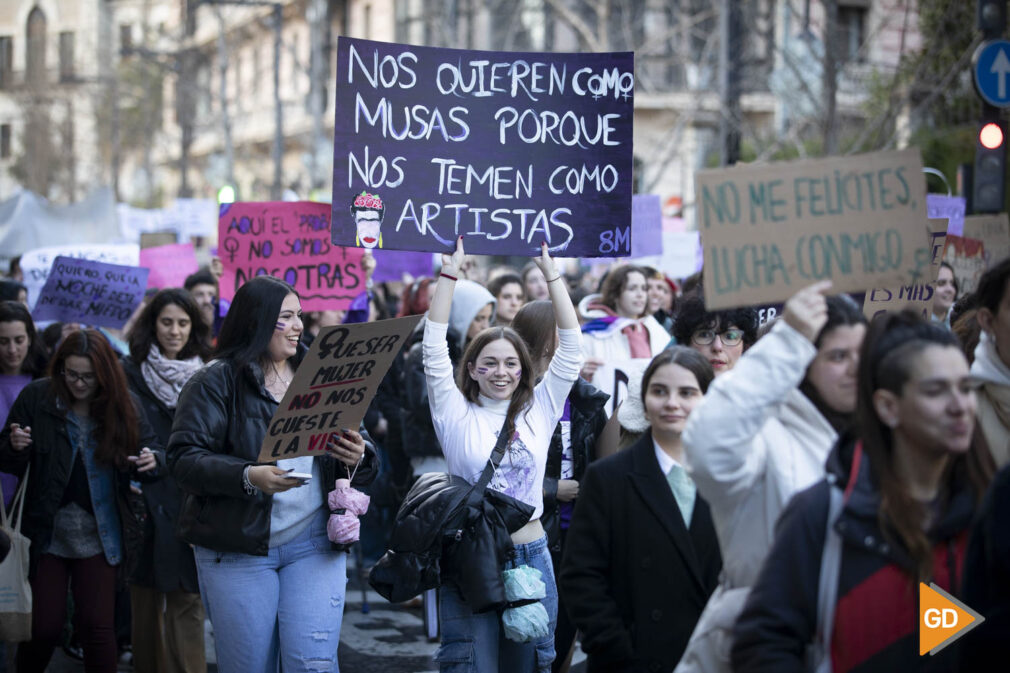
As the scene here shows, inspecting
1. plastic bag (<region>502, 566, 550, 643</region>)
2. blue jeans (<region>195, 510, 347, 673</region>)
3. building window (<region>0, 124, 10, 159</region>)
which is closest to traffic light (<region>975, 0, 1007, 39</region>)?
plastic bag (<region>502, 566, 550, 643</region>)

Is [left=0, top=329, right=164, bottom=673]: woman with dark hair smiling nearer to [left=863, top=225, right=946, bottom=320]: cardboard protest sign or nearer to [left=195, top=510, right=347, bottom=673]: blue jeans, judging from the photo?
[left=195, top=510, right=347, bottom=673]: blue jeans

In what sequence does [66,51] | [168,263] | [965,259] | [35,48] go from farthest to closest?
[66,51] < [35,48] < [168,263] < [965,259]

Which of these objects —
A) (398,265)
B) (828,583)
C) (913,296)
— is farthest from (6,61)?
(828,583)

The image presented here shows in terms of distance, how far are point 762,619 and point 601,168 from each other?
10.5ft

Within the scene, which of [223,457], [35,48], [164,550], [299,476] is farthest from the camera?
[35,48]

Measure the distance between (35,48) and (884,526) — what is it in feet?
161

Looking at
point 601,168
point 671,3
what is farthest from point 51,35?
point 601,168

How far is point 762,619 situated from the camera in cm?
288

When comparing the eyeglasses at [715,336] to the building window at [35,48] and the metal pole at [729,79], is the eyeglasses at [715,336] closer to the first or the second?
the metal pole at [729,79]

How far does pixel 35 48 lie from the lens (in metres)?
47.3

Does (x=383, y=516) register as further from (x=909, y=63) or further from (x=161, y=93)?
(x=161, y=93)

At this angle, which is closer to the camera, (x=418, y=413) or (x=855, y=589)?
(x=855, y=589)

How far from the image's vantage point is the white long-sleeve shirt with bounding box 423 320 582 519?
508 cm

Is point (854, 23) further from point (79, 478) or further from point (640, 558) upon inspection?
point (640, 558)
